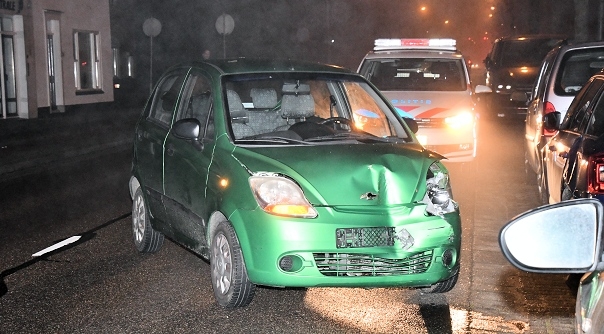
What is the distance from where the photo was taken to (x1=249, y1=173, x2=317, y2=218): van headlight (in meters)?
5.67

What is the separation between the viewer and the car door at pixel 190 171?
6438 millimetres

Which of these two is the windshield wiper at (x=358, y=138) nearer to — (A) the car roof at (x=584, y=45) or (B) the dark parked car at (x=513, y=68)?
(A) the car roof at (x=584, y=45)

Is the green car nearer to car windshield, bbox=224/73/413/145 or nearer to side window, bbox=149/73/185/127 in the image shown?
car windshield, bbox=224/73/413/145

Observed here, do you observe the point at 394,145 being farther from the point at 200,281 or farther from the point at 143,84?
the point at 143,84

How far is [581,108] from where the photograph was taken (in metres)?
7.58

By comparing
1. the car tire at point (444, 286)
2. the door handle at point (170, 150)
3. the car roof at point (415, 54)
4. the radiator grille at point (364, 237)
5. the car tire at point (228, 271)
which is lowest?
the car tire at point (444, 286)

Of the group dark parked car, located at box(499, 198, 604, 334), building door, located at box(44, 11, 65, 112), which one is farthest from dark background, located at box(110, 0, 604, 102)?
dark parked car, located at box(499, 198, 604, 334)

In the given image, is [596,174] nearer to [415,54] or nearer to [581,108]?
[581,108]

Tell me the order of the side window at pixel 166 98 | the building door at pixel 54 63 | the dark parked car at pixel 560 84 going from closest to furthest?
the side window at pixel 166 98 → the dark parked car at pixel 560 84 → the building door at pixel 54 63

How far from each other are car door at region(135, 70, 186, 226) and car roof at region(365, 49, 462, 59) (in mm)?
5825

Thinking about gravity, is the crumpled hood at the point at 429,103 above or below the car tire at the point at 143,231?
above

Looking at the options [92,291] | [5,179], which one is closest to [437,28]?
[5,179]

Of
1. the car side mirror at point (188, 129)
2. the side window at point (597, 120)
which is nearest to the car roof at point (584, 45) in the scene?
the side window at point (597, 120)

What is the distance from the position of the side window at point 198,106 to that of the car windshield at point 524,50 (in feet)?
53.9
